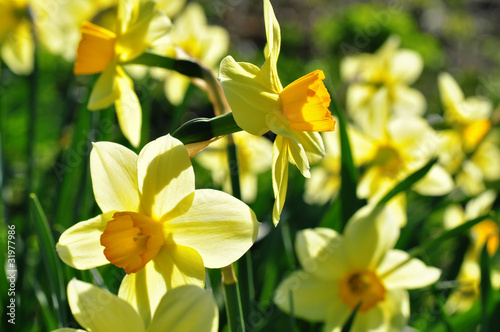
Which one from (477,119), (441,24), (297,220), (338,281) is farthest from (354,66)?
(441,24)

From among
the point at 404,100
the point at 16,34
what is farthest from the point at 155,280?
the point at 404,100

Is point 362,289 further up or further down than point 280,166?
further down

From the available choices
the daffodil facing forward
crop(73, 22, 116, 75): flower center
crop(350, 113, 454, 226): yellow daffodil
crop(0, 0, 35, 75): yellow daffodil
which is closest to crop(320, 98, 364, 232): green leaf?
crop(350, 113, 454, 226): yellow daffodil

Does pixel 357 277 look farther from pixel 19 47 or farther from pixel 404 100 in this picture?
pixel 19 47

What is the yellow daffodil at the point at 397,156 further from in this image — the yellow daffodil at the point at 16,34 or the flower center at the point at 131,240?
the yellow daffodil at the point at 16,34

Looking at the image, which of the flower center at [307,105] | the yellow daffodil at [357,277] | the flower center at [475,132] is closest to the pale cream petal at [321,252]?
the yellow daffodil at [357,277]

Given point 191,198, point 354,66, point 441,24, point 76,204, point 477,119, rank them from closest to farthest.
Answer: point 191,198, point 76,204, point 477,119, point 354,66, point 441,24

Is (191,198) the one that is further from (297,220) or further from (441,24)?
(441,24)
